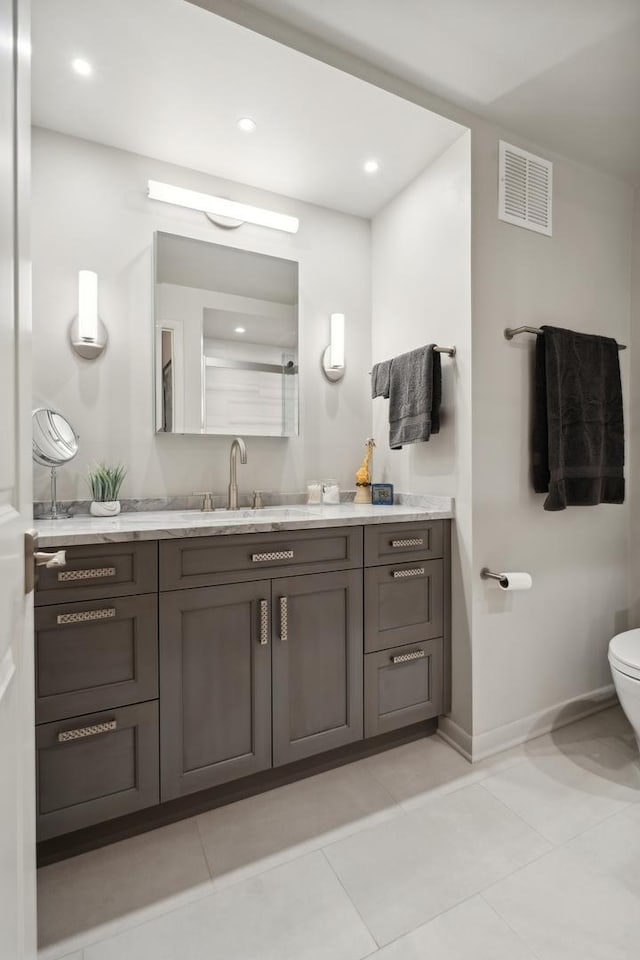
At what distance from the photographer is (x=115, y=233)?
6.30 ft

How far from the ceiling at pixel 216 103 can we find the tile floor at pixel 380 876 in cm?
248

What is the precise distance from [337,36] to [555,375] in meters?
1.43

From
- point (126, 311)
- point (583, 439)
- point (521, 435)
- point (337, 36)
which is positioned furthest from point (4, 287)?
point (583, 439)

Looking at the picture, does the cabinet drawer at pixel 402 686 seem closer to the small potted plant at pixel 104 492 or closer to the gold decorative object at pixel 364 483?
the gold decorative object at pixel 364 483

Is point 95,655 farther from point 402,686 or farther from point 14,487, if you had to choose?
point 402,686

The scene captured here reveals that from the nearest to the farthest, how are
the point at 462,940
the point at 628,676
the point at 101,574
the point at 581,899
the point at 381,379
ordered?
the point at 462,940
the point at 581,899
the point at 101,574
the point at 628,676
the point at 381,379

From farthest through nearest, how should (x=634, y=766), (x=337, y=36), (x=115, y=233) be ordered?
(x=115, y=233) < (x=634, y=766) < (x=337, y=36)

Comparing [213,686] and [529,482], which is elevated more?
[529,482]

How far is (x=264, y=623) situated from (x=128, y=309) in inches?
54.8

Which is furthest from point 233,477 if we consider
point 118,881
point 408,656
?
point 118,881

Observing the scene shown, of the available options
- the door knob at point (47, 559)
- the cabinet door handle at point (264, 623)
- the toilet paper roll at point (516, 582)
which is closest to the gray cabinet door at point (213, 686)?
the cabinet door handle at point (264, 623)

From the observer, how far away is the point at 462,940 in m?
1.13

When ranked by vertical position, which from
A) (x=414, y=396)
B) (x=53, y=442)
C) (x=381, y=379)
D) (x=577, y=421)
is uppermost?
(x=381, y=379)

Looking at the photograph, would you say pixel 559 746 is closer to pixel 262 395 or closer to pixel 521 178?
pixel 262 395
